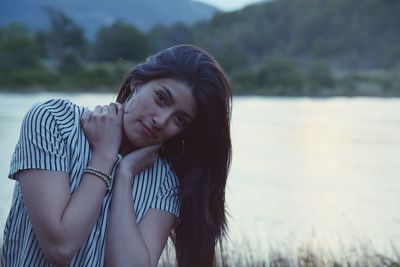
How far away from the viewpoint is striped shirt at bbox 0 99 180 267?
1413 mm

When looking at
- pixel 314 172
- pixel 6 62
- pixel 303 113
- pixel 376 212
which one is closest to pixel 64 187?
pixel 376 212

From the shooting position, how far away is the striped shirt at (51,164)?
141cm

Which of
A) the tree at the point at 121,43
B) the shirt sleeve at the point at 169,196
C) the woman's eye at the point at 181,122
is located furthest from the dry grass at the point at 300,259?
the tree at the point at 121,43

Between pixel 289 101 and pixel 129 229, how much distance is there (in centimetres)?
3166

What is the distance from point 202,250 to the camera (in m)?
1.79

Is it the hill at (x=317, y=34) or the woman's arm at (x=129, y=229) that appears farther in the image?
the hill at (x=317, y=34)

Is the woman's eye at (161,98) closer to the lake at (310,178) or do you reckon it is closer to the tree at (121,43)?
the lake at (310,178)

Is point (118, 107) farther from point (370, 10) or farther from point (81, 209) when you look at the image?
point (370, 10)

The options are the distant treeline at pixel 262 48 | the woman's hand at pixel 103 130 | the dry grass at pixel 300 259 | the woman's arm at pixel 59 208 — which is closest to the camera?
the woman's arm at pixel 59 208

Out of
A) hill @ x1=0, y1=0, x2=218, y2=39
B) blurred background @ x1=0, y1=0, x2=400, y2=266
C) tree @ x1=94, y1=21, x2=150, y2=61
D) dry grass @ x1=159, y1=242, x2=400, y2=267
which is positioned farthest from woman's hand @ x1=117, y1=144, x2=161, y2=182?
hill @ x1=0, y1=0, x2=218, y2=39

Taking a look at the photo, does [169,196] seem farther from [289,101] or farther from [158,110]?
[289,101]

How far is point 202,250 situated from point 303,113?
2448 centimetres

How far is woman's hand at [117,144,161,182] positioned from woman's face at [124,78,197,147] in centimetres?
3

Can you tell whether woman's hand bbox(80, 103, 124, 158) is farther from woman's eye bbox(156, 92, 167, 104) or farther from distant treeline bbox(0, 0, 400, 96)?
distant treeline bbox(0, 0, 400, 96)
